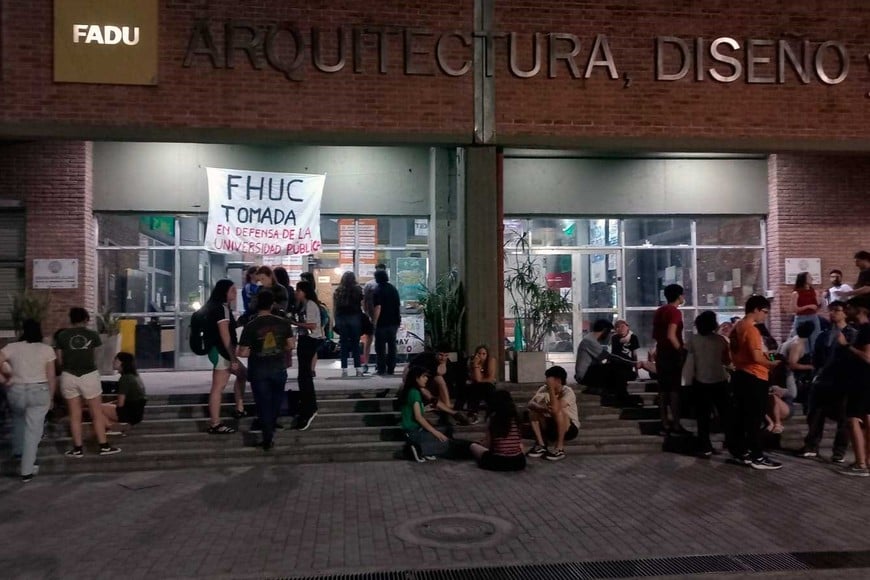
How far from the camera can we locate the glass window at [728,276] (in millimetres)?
14484

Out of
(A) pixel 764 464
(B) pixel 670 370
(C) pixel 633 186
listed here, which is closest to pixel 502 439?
(B) pixel 670 370

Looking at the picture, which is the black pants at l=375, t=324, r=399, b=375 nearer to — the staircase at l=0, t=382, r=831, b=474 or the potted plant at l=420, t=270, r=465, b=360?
the potted plant at l=420, t=270, r=465, b=360

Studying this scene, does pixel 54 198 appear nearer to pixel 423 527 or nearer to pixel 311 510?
pixel 311 510

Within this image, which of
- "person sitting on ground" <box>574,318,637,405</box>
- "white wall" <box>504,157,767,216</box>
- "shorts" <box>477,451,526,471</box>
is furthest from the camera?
"white wall" <box>504,157,767,216</box>

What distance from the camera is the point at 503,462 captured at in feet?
26.6

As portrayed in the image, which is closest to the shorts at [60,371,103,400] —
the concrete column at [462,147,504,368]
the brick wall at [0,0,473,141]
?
the brick wall at [0,0,473,141]

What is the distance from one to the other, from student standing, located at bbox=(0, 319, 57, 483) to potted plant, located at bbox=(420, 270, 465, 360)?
15.4ft

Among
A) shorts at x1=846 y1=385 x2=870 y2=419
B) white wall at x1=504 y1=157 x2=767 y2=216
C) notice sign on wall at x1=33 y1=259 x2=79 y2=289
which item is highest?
white wall at x1=504 y1=157 x2=767 y2=216

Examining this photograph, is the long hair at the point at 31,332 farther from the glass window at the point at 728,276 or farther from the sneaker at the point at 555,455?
the glass window at the point at 728,276

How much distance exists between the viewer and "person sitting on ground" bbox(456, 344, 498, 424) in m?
9.59

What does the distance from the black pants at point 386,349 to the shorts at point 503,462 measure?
13.9 ft

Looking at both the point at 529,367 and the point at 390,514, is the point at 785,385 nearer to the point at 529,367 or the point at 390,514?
the point at 529,367

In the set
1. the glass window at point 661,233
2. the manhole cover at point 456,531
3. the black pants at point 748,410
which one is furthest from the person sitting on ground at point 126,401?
the glass window at point 661,233

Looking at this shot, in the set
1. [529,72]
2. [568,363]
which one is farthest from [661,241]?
[529,72]
